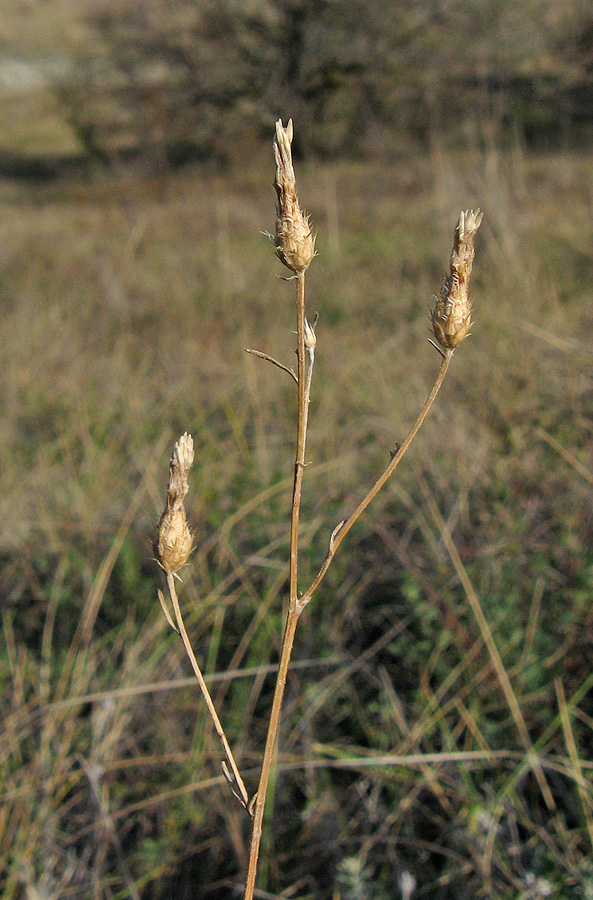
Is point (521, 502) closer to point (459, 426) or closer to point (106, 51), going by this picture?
point (459, 426)

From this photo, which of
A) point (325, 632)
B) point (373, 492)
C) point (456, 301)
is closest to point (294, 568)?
point (373, 492)

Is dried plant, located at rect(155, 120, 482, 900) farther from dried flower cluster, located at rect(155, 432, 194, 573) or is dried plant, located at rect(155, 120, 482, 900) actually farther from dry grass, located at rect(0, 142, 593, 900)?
dry grass, located at rect(0, 142, 593, 900)

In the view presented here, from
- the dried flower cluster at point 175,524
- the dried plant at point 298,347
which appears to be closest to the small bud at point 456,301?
the dried plant at point 298,347

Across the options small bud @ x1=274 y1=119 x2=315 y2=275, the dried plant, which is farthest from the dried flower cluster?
small bud @ x1=274 y1=119 x2=315 y2=275

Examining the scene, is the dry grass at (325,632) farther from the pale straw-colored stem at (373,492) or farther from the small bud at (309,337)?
the small bud at (309,337)

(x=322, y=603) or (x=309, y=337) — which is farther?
(x=322, y=603)

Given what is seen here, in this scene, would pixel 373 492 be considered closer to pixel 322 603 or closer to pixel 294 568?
pixel 294 568

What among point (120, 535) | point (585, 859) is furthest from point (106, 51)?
point (585, 859)

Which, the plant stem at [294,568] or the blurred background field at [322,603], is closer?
the plant stem at [294,568]
